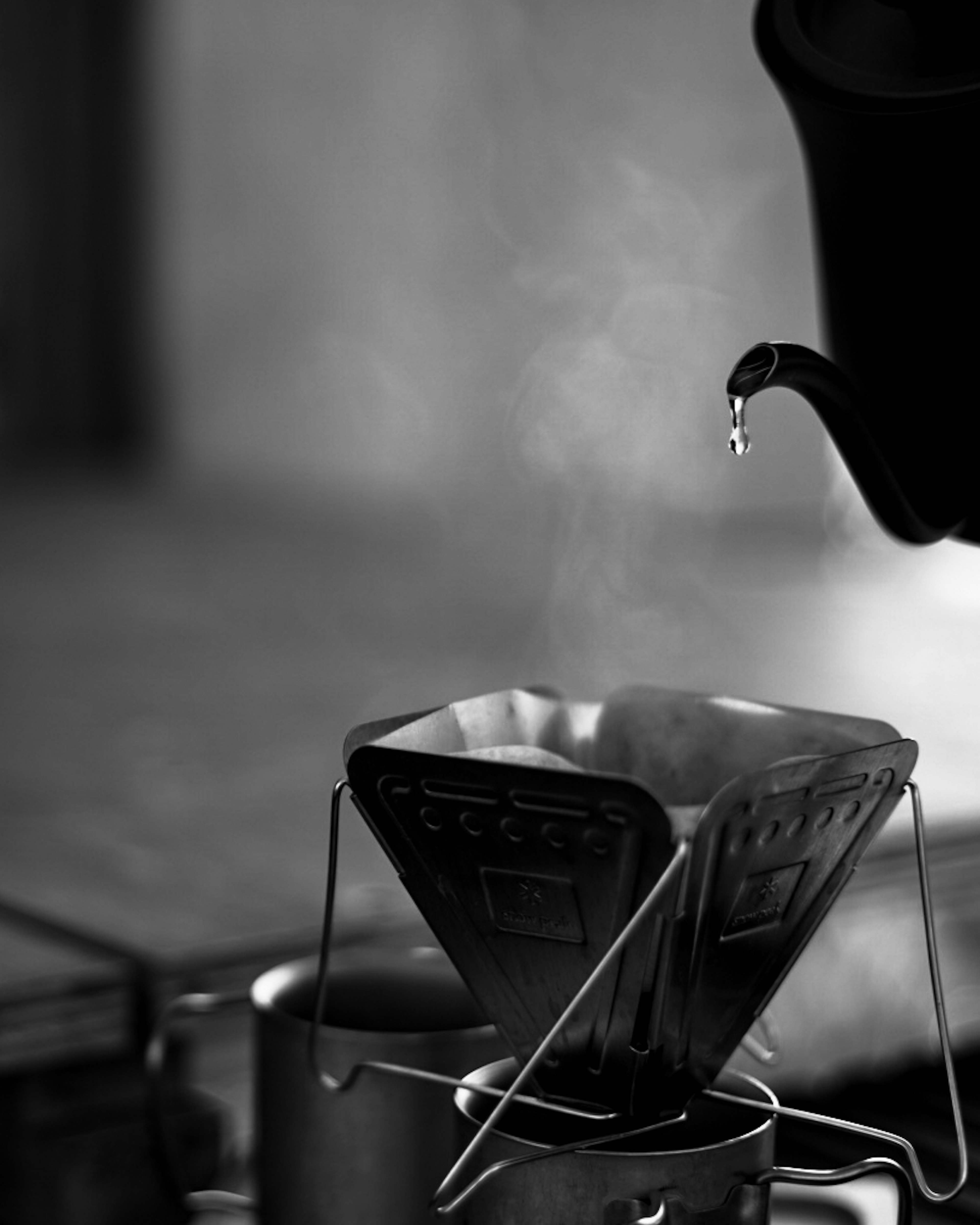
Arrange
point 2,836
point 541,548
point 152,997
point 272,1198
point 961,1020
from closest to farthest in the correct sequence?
point 272,1198 < point 152,997 < point 961,1020 < point 2,836 < point 541,548

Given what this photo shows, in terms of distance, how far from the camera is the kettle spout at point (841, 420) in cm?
70

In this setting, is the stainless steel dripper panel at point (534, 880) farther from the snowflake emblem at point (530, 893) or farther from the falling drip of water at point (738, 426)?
the falling drip of water at point (738, 426)

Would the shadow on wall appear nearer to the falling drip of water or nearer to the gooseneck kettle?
the gooseneck kettle

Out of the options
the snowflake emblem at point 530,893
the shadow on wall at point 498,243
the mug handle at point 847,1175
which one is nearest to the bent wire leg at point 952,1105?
the mug handle at point 847,1175

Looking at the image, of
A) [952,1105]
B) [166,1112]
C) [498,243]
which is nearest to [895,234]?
[952,1105]

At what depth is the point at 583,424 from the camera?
5711mm

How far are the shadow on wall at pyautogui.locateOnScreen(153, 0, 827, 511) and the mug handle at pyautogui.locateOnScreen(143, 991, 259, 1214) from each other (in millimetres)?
4678

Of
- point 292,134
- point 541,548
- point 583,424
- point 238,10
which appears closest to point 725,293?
point 583,424

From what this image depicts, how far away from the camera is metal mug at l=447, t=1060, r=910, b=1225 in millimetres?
659

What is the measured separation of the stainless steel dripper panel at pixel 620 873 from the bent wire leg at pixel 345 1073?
0.04ft

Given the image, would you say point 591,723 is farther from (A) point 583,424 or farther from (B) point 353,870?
(A) point 583,424

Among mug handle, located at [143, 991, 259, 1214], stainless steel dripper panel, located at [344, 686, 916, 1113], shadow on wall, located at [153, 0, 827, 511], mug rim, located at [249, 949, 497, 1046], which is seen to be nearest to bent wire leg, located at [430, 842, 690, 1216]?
stainless steel dripper panel, located at [344, 686, 916, 1113]

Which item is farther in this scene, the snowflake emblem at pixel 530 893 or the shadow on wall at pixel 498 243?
the shadow on wall at pixel 498 243

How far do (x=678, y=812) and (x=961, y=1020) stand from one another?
1106 millimetres
